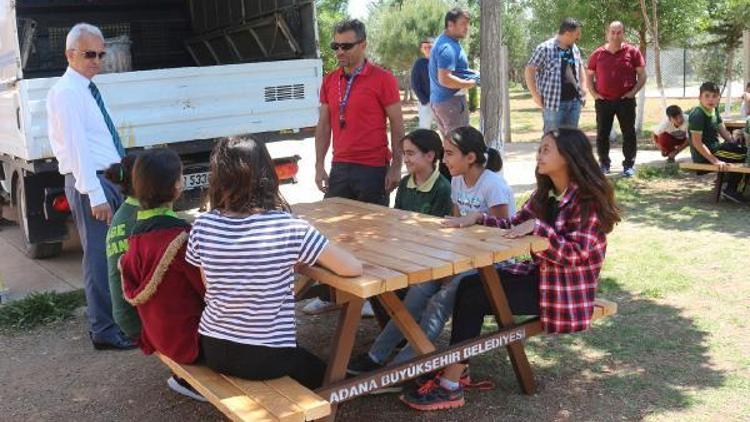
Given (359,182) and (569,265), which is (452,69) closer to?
(359,182)

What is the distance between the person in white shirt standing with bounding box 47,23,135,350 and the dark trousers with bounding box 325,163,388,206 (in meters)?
1.27

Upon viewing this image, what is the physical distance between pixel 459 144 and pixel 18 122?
11.5ft

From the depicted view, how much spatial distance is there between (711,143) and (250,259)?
620 centimetres

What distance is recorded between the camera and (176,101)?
6289 millimetres

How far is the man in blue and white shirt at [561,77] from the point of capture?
27.4ft

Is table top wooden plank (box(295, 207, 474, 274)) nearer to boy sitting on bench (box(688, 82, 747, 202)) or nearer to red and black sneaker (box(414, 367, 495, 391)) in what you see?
red and black sneaker (box(414, 367, 495, 391))

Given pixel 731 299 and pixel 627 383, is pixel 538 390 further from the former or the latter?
pixel 731 299

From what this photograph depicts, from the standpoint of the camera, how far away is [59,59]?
8.65 metres

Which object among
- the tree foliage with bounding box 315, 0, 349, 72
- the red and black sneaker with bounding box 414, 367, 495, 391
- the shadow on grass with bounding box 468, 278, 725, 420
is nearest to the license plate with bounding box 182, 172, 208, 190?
the shadow on grass with bounding box 468, 278, 725, 420

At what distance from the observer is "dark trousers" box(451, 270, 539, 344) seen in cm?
362

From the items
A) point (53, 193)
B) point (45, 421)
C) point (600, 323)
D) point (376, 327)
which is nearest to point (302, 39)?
point (53, 193)

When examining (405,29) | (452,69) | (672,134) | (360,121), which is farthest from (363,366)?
(405,29)

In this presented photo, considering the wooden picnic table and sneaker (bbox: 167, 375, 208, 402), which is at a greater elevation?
the wooden picnic table

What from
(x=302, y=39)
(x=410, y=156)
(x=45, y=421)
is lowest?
(x=45, y=421)
